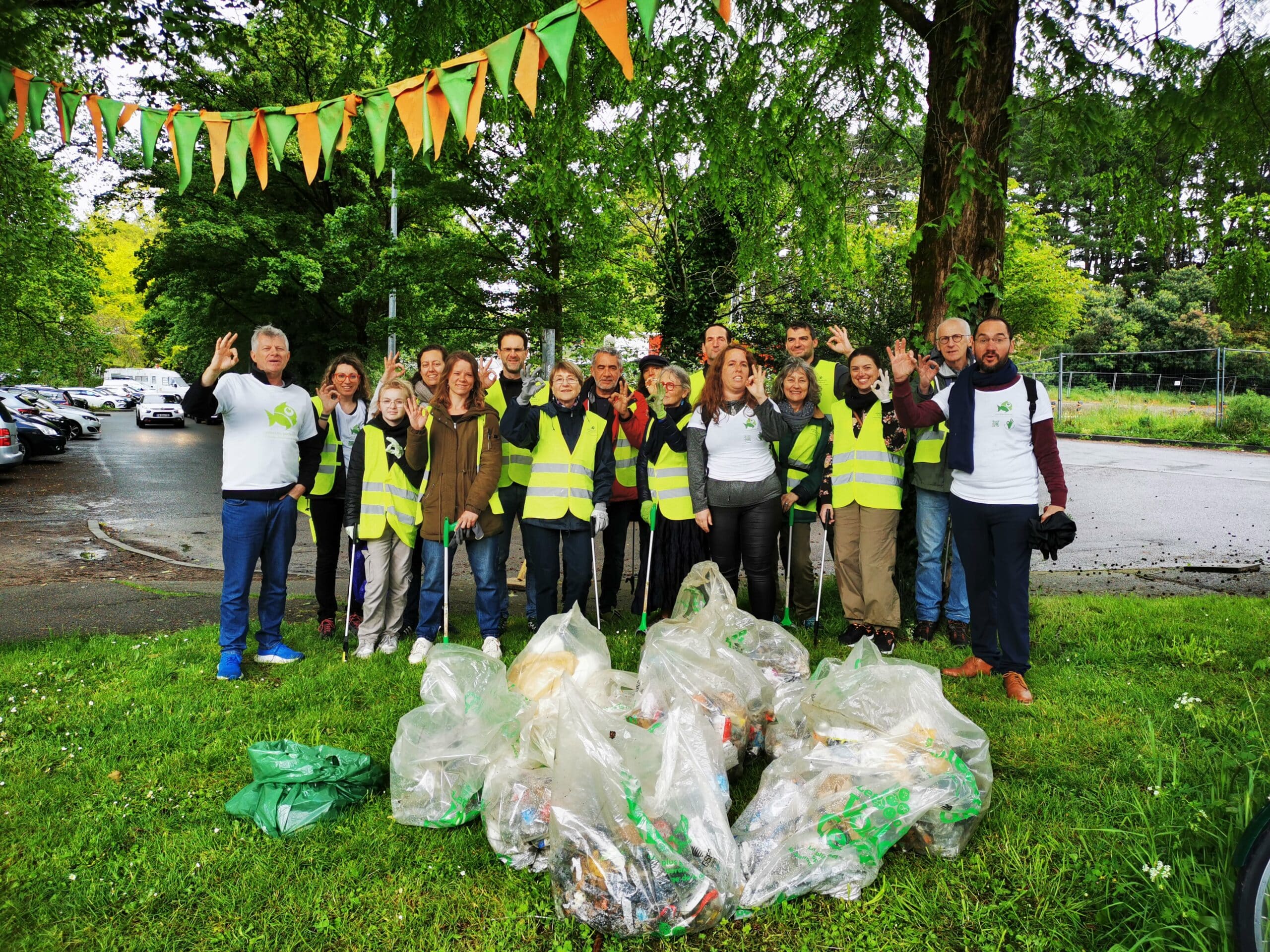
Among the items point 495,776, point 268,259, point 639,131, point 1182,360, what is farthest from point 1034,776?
point 1182,360

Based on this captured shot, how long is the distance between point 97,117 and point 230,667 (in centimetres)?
311

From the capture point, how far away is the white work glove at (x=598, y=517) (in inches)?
203

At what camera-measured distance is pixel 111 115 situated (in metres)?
4.02

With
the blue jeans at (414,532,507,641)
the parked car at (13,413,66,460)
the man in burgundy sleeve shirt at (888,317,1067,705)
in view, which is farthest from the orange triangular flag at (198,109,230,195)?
the parked car at (13,413,66,460)

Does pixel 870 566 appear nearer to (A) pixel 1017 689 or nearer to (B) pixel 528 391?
(A) pixel 1017 689

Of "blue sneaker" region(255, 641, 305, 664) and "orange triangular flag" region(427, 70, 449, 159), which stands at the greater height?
"orange triangular flag" region(427, 70, 449, 159)

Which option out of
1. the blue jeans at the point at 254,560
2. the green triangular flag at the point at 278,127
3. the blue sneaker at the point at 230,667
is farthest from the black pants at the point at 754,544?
the green triangular flag at the point at 278,127

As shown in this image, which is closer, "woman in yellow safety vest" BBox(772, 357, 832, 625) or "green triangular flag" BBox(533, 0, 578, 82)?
"green triangular flag" BBox(533, 0, 578, 82)

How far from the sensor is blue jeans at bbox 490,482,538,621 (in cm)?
511

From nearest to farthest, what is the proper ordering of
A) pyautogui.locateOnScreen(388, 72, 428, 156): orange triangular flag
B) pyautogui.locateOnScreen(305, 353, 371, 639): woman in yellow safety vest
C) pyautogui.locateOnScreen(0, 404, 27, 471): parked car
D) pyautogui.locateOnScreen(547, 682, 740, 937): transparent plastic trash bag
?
pyautogui.locateOnScreen(547, 682, 740, 937): transparent plastic trash bag < pyautogui.locateOnScreen(388, 72, 428, 156): orange triangular flag < pyautogui.locateOnScreen(305, 353, 371, 639): woman in yellow safety vest < pyautogui.locateOnScreen(0, 404, 27, 471): parked car

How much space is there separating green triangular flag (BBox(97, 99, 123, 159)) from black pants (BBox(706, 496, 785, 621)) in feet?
13.2

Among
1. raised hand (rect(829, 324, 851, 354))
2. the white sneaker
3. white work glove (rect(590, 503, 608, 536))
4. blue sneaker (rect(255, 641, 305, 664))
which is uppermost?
raised hand (rect(829, 324, 851, 354))

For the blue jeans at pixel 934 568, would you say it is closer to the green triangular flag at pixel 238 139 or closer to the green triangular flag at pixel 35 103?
the green triangular flag at pixel 238 139

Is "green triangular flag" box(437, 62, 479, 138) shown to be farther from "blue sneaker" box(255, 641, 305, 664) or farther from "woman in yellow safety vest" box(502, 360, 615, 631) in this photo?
"blue sneaker" box(255, 641, 305, 664)
